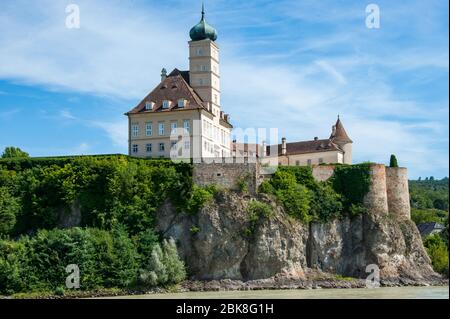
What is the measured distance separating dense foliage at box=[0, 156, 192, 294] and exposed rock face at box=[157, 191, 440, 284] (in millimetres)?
1645

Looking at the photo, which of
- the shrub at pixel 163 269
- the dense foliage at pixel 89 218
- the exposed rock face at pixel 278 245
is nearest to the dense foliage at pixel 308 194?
the exposed rock face at pixel 278 245

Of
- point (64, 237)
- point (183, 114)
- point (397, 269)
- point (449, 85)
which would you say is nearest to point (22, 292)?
point (64, 237)

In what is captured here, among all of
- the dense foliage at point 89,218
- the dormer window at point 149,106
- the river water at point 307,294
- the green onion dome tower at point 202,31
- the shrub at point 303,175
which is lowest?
the river water at point 307,294

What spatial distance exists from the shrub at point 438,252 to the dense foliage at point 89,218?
21.1 m

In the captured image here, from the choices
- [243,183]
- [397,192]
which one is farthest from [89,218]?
[397,192]

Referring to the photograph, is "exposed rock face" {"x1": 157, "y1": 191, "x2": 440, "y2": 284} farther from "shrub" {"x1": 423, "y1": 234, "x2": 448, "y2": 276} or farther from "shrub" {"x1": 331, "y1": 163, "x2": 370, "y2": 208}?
"shrub" {"x1": 423, "y1": 234, "x2": 448, "y2": 276}

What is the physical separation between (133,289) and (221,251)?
7.04 metres

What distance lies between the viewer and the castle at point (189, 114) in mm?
58562

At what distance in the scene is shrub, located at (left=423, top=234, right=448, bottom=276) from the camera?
61.4 meters

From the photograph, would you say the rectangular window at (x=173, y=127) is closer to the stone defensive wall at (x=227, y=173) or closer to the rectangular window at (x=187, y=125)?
the rectangular window at (x=187, y=125)

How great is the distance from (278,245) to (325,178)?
8.76 meters

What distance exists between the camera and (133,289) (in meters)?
49.6
